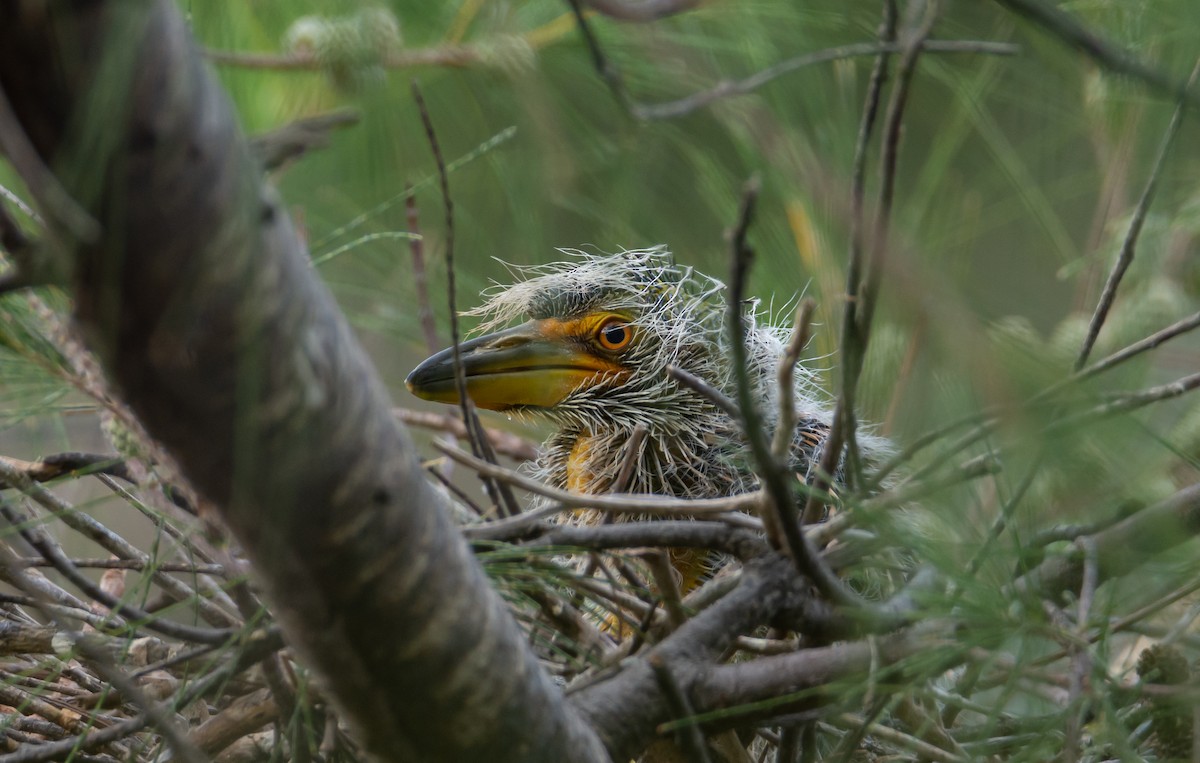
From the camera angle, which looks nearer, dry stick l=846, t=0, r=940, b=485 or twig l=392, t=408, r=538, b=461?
dry stick l=846, t=0, r=940, b=485

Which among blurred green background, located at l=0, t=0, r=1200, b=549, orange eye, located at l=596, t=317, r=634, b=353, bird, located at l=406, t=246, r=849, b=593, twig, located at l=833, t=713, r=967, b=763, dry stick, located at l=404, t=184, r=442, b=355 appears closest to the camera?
blurred green background, located at l=0, t=0, r=1200, b=549

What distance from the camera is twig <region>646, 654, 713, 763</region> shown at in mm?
805

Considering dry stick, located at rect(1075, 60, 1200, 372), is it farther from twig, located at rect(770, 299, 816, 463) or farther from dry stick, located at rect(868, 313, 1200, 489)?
twig, located at rect(770, 299, 816, 463)

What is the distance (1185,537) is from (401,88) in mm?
1582

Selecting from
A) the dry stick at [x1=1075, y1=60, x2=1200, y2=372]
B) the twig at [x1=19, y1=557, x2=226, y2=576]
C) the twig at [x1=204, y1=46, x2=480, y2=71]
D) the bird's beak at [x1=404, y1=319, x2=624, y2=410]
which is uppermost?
the twig at [x1=204, y1=46, x2=480, y2=71]

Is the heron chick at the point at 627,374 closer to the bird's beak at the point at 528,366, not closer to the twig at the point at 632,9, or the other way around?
the bird's beak at the point at 528,366

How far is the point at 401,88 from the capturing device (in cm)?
197

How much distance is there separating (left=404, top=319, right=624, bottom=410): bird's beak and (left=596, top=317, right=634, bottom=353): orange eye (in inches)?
1.0

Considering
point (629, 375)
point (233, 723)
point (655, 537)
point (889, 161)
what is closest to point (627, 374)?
point (629, 375)

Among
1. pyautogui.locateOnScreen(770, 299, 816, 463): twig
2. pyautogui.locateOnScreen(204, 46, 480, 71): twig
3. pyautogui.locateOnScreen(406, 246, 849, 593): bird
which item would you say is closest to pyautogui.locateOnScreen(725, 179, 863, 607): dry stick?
pyautogui.locateOnScreen(770, 299, 816, 463): twig

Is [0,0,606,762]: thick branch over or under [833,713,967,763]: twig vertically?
over

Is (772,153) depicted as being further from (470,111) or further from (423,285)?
(470,111)

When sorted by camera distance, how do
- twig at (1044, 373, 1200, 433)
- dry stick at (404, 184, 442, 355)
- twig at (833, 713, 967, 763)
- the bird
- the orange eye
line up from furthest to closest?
the orange eye < the bird < dry stick at (404, 184, 442, 355) < twig at (833, 713, 967, 763) < twig at (1044, 373, 1200, 433)

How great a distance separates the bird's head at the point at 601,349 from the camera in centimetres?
165
